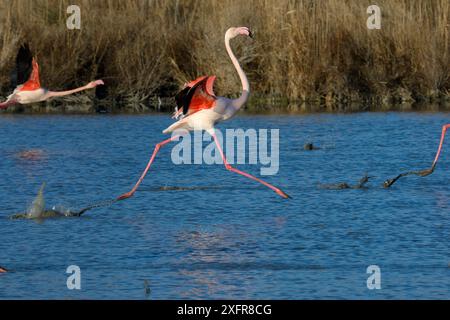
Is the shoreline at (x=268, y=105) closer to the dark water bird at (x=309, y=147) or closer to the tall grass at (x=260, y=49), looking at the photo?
the tall grass at (x=260, y=49)

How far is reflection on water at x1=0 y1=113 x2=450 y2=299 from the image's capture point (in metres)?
8.69

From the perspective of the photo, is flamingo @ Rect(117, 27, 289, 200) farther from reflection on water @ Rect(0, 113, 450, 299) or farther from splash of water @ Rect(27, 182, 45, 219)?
splash of water @ Rect(27, 182, 45, 219)

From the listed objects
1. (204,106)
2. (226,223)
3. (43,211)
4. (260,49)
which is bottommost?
(226,223)

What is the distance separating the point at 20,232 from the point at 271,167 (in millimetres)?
4608

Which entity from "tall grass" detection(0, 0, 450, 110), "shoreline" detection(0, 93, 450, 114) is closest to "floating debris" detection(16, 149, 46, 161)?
"shoreline" detection(0, 93, 450, 114)

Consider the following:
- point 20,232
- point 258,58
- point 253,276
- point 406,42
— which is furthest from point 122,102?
point 253,276

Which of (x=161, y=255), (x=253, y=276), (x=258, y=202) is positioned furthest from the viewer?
(x=258, y=202)

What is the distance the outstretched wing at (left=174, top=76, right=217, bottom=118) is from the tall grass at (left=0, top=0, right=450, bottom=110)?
7.98m

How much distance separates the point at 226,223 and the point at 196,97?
1.64 meters

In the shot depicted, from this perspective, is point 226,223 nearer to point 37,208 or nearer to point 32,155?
point 37,208

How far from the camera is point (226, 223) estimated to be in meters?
11.0

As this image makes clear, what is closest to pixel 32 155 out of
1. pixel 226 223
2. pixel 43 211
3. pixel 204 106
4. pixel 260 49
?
pixel 204 106

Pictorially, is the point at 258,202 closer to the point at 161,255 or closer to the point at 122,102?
the point at 161,255

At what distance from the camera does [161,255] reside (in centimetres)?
959
